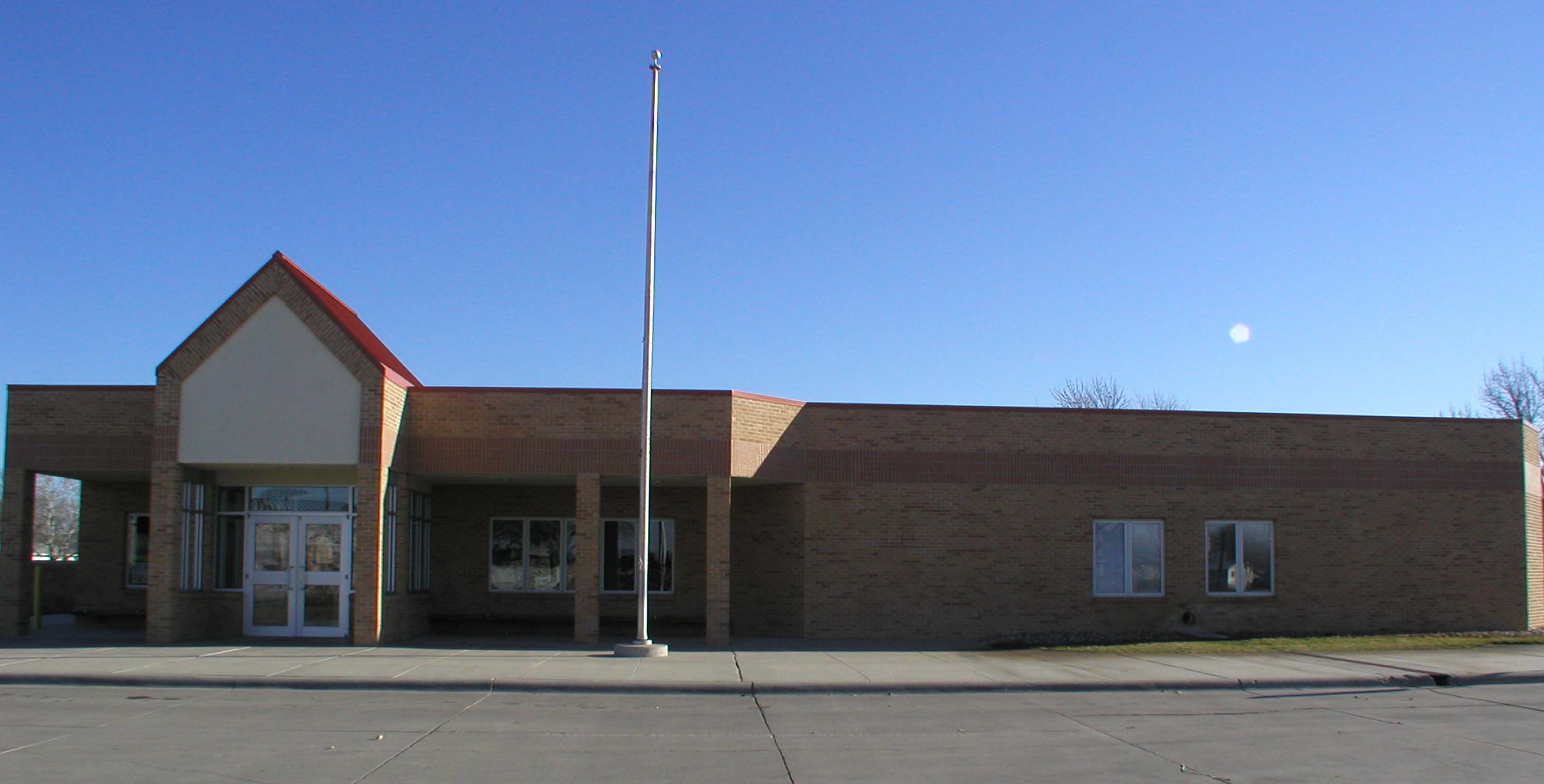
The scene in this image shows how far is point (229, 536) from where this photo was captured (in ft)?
76.2

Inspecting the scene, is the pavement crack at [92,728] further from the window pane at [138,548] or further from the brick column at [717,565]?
the window pane at [138,548]

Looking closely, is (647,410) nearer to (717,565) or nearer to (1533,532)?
(717,565)

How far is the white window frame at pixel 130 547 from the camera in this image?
26266 mm

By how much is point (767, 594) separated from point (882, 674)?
292 inches

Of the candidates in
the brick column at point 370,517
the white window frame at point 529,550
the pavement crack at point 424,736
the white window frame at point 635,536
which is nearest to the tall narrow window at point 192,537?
the brick column at point 370,517

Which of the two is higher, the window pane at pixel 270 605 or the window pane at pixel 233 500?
the window pane at pixel 233 500

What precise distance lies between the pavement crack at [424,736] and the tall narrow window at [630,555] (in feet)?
31.2

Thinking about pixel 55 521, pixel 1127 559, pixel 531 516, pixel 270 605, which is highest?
pixel 531 516

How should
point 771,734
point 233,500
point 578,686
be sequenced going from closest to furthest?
point 771,734
point 578,686
point 233,500

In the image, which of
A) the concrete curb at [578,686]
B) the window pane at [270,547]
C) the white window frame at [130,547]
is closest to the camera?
the concrete curb at [578,686]

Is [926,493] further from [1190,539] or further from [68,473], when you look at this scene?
[68,473]

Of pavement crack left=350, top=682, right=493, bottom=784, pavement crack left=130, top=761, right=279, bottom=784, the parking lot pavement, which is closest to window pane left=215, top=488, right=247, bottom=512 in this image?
the parking lot pavement

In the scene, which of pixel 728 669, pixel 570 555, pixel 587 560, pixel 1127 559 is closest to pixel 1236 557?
pixel 1127 559

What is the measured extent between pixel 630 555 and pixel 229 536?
760 cm
